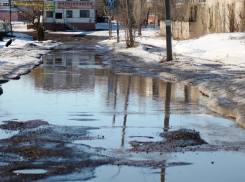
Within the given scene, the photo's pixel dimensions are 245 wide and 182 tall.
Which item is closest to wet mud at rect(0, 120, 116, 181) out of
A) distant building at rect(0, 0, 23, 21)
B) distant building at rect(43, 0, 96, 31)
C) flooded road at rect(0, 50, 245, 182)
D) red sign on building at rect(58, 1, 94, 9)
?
flooded road at rect(0, 50, 245, 182)

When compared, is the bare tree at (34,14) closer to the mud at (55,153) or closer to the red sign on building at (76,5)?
the red sign on building at (76,5)

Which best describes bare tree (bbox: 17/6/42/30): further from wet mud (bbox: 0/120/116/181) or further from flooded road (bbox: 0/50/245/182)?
wet mud (bbox: 0/120/116/181)

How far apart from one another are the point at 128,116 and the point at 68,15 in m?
74.2

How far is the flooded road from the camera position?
6.52 meters

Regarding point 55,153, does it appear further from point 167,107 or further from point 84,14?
point 84,14

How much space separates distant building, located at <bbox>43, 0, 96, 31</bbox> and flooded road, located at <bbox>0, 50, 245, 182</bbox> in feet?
212

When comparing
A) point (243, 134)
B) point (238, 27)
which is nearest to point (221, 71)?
point (243, 134)

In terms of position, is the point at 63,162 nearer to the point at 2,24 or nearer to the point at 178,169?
the point at 178,169

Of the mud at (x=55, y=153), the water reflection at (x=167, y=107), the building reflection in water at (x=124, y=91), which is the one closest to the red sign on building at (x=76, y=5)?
the building reflection in water at (x=124, y=91)

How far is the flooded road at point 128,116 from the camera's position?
6516mm

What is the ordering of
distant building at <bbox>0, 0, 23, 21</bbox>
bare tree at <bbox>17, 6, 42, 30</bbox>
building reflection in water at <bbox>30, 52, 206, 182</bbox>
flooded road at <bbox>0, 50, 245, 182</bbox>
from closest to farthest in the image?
flooded road at <bbox>0, 50, 245, 182</bbox> < building reflection in water at <bbox>30, 52, 206, 182</bbox> < bare tree at <bbox>17, 6, 42, 30</bbox> < distant building at <bbox>0, 0, 23, 21</bbox>

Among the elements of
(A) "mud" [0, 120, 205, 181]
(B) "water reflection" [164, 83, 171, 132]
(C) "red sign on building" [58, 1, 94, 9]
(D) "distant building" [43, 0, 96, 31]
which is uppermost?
(C) "red sign on building" [58, 1, 94, 9]

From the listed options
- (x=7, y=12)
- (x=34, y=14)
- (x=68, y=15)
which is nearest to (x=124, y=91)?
(x=68, y=15)

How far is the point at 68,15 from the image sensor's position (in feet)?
273
